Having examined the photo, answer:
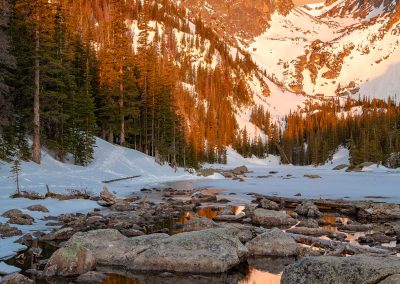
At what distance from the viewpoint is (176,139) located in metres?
61.6

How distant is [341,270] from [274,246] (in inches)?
247

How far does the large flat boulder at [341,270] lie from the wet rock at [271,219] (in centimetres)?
1140

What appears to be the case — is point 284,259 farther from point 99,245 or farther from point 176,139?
point 176,139

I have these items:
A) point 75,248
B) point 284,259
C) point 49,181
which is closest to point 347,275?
point 284,259

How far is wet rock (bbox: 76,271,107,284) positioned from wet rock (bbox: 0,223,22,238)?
4.93 m

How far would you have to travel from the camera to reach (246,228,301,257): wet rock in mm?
13016

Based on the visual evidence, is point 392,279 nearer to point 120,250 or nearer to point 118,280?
point 118,280

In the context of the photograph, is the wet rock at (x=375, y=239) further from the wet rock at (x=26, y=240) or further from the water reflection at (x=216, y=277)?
the wet rock at (x=26, y=240)

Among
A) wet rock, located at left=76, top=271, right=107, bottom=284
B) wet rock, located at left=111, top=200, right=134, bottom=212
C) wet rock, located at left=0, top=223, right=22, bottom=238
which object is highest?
wet rock, located at left=0, top=223, right=22, bottom=238

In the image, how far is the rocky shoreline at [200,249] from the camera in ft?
24.1

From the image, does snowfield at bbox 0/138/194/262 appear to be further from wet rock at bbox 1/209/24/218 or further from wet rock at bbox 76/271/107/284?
wet rock at bbox 76/271/107/284

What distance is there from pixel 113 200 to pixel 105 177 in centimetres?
1216

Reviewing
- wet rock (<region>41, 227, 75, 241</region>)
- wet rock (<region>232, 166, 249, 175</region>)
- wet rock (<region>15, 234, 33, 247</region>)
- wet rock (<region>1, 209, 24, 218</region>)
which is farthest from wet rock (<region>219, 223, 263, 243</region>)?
wet rock (<region>232, 166, 249, 175</region>)

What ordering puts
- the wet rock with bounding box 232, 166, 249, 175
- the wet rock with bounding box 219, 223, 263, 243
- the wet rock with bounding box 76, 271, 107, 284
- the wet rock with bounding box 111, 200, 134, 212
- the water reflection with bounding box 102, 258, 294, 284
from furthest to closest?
1. the wet rock with bounding box 232, 166, 249, 175
2. the wet rock with bounding box 111, 200, 134, 212
3. the wet rock with bounding box 219, 223, 263, 243
4. the water reflection with bounding box 102, 258, 294, 284
5. the wet rock with bounding box 76, 271, 107, 284
